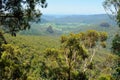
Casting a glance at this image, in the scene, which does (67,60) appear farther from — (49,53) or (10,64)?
(10,64)

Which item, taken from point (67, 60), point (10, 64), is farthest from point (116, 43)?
point (10, 64)

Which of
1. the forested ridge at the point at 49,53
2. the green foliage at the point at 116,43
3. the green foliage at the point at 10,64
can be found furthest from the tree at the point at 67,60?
the green foliage at the point at 10,64

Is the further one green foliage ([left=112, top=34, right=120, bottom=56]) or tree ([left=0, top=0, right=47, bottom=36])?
green foliage ([left=112, top=34, right=120, bottom=56])

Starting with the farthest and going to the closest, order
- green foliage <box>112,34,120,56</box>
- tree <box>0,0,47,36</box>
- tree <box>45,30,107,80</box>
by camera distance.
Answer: tree <box>45,30,107,80</box> → green foliage <box>112,34,120,56</box> → tree <box>0,0,47,36</box>

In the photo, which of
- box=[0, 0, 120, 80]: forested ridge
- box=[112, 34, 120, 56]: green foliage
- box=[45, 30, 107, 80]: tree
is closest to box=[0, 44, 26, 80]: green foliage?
box=[0, 0, 120, 80]: forested ridge

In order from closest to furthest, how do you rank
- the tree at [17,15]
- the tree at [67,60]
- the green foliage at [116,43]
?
the tree at [17,15], the green foliage at [116,43], the tree at [67,60]

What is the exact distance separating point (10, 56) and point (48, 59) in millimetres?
9074

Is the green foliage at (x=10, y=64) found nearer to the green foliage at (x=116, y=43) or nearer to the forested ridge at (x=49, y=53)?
the forested ridge at (x=49, y=53)

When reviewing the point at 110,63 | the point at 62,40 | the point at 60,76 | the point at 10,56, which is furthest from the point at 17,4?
the point at 110,63

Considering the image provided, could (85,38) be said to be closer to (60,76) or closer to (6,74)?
(60,76)

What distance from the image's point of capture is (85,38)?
32250mm

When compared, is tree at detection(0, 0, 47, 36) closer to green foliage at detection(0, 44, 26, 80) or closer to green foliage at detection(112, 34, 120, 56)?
green foliage at detection(0, 44, 26, 80)

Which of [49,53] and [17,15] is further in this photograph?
[49,53]

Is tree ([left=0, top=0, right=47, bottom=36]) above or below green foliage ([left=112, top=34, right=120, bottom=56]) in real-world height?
above
